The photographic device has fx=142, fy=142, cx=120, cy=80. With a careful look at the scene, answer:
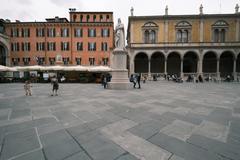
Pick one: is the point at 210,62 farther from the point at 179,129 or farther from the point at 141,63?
the point at 179,129

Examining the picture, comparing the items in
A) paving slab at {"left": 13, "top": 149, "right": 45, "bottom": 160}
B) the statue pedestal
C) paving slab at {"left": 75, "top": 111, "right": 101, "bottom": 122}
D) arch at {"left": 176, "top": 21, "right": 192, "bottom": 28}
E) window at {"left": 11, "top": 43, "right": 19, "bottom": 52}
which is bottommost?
paving slab at {"left": 13, "top": 149, "right": 45, "bottom": 160}

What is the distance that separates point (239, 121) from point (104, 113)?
14.4 ft

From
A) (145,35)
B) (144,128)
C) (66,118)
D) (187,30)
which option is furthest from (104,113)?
(187,30)

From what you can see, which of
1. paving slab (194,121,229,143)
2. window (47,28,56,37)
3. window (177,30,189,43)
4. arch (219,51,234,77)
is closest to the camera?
paving slab (194,121,229,143)

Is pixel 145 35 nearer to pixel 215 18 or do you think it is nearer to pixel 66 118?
pixel 215 18

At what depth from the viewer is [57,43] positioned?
97.4 feet

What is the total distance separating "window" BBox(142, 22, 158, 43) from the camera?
30531 millimetres

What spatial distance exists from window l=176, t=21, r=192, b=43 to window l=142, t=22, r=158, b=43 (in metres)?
4.76

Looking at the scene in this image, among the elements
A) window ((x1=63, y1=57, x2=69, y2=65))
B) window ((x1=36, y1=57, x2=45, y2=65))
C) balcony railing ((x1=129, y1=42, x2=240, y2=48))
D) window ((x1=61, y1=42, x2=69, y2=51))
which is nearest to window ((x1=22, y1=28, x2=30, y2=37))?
window ((x1=36, y1=57, x2=45, y2=65))

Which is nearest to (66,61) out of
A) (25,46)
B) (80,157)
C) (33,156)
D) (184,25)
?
(25,46)

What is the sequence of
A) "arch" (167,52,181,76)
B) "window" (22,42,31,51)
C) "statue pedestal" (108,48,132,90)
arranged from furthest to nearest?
"arch" (167,52,181,76), "window" (22,42,31,51), "statue pedestal" (108,48,132,90)

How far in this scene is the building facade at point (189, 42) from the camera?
29.0 m

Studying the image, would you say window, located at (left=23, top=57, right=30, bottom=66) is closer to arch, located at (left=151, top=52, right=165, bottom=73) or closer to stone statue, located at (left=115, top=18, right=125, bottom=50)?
stone statue, located at (left=115, top=18, right=125, bottom=50)

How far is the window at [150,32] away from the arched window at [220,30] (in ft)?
40.0
